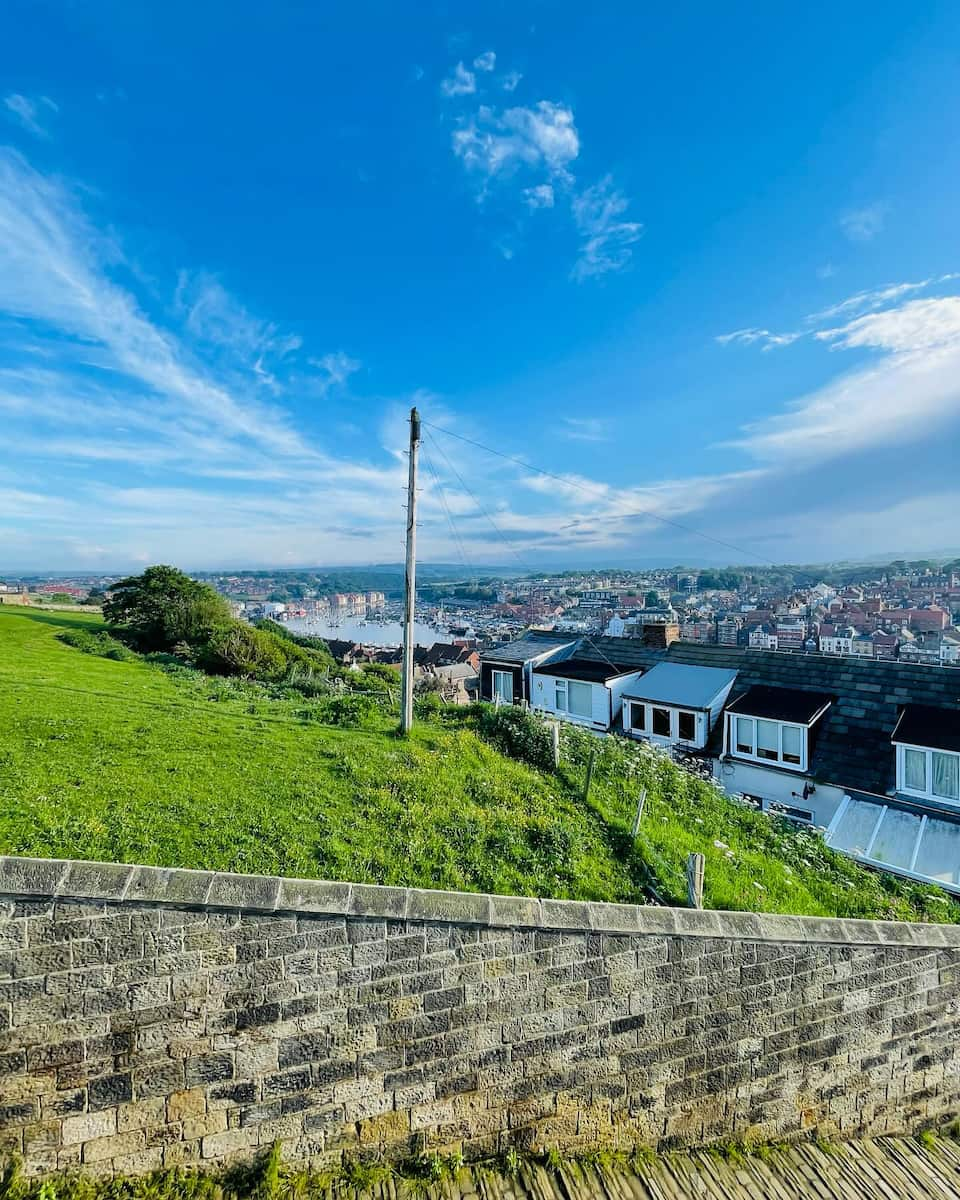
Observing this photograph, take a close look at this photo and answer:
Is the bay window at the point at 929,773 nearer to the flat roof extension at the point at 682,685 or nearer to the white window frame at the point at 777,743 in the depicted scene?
the white window frame at the point at 777,743

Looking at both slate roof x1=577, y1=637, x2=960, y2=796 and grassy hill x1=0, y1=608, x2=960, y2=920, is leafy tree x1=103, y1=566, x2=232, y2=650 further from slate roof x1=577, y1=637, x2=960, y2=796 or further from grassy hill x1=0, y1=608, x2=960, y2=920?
slate roof x1=577, y1=637, x2=960, y2=796

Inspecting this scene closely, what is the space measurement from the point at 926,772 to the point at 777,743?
98.6 inches

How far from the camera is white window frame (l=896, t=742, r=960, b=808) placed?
931 cm

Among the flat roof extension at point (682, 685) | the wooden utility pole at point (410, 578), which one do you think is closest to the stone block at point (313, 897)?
the wooden utility pole at point (410, 578)

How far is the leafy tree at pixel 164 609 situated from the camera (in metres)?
18.4

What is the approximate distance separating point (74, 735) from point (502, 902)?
587cm

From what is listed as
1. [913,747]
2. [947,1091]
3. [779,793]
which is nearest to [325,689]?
[779,793]

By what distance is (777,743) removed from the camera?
11414mm

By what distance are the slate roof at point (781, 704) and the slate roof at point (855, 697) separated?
0.28 metres

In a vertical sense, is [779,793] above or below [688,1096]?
below

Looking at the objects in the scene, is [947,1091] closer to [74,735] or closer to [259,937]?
[259,937]

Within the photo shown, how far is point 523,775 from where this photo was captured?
7.52m

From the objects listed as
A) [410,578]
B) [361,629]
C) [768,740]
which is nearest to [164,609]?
[410,578]

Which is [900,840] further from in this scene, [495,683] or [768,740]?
[495,683]
